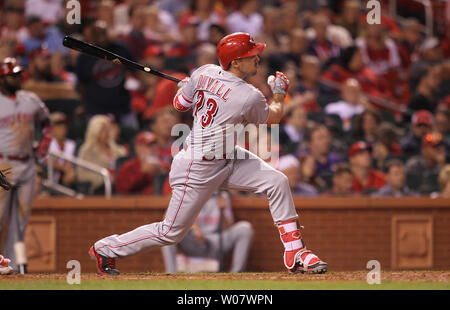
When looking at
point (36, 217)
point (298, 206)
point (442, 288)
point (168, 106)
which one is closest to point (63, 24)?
point (168, 106)

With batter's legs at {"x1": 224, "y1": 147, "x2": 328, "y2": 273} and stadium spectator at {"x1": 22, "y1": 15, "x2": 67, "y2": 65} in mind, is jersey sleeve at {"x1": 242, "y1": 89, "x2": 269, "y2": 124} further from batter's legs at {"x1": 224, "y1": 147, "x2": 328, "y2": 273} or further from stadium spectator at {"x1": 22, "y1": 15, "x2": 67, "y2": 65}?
stadium spectator at {"x1": 22, "y1": 15, "x2": 67, "y2": 65}

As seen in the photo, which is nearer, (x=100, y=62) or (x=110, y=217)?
(x=110, y=217)

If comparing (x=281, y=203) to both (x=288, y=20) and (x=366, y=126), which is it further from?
(x=288, y=20)

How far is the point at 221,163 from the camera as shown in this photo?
6121 mm

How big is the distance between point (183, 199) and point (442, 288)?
6.22 ft

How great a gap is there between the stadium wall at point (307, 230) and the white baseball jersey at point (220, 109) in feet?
10.5

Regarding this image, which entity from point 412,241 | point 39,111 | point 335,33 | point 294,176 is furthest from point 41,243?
point 335,33

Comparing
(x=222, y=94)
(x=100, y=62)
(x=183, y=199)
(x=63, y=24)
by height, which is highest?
(x=63, y=24)

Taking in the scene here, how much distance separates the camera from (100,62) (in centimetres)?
1102

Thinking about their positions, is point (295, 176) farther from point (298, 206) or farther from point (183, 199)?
point (183, 199)

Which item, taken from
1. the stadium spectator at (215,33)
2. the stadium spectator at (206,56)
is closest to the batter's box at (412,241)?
the stadium spectator at (206,56)

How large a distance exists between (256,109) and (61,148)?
4.60m

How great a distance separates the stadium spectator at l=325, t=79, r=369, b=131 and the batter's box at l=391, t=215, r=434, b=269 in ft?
7.03

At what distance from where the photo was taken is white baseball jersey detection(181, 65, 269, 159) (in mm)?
6012
